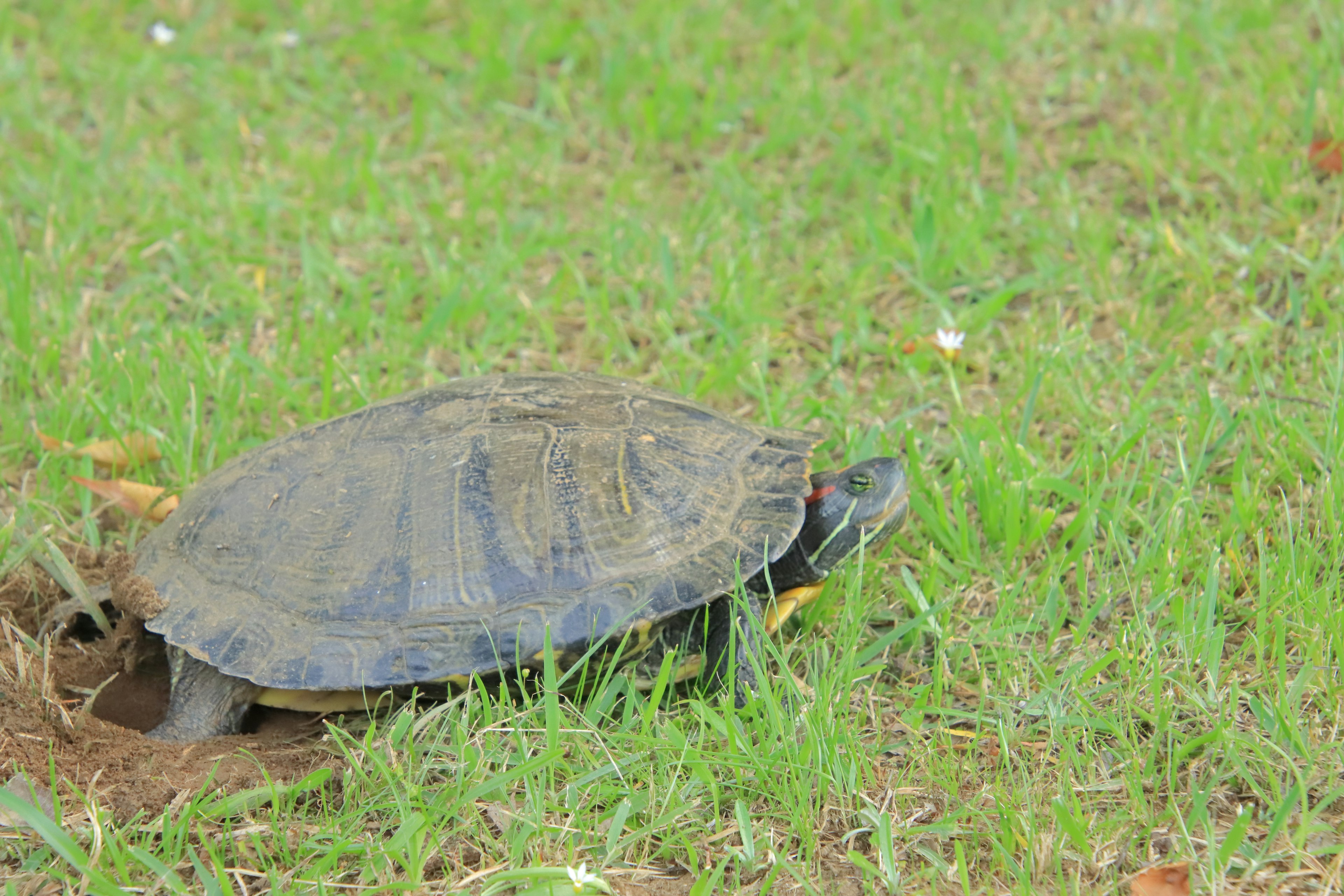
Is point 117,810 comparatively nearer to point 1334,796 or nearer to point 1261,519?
point 1334,796

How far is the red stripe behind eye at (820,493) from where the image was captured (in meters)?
3.15

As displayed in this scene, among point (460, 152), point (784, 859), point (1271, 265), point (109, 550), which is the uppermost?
point (460, 152)

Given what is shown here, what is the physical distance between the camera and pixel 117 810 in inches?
97.0

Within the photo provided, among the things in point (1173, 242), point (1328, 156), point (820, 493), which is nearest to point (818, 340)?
point (820, 493)

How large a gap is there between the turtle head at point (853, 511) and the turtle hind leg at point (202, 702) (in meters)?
1.69

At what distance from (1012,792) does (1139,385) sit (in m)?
2.07

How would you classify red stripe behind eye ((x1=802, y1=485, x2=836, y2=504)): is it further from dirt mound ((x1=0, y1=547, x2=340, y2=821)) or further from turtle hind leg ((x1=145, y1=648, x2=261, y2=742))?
turtle hind leg ((x1=145, y1=648, x2=261, y2=742))

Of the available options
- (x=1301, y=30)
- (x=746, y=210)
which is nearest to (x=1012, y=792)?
(x=746, y=210)

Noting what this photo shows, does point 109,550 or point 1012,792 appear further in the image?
point 109,550

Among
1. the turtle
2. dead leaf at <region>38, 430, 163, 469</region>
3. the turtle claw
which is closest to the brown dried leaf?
dead leaf at <region>38, 430, 163, 469</region>

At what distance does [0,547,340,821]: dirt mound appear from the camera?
8.39 ft

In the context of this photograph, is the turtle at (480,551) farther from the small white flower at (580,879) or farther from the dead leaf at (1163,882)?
the dead leaf at (1163,882)

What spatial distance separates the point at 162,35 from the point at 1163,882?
676 centimetres

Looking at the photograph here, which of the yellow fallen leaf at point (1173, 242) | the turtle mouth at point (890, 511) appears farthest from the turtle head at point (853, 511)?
the yellow fallen leaf at point (1173, 242)
